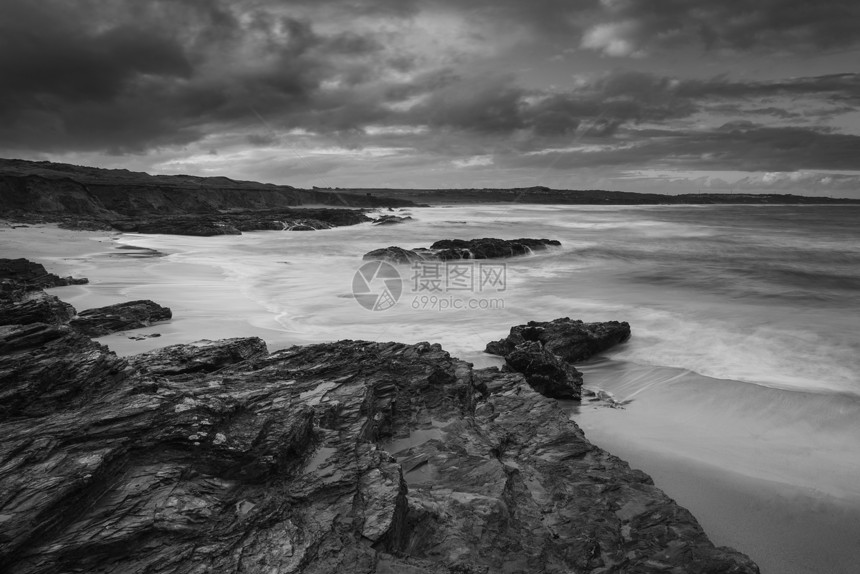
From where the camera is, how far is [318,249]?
27.4m

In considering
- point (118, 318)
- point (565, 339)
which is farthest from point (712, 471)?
point (118, 318)

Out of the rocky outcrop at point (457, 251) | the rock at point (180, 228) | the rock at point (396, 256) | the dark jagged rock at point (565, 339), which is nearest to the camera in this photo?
the dark jagged rock at point (565, 339)

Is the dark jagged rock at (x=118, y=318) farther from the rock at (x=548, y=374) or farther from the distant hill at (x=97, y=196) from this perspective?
the distant hill at (x=97, y=196)

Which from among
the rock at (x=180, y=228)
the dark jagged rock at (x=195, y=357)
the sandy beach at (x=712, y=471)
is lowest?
the sandy beach at (x=712, y=471)

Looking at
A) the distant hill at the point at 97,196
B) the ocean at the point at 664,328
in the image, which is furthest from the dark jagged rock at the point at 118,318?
the distant hill at the point at 97,196

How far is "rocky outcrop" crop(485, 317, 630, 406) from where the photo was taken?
6.64 m

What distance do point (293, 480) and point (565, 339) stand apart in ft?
19.6

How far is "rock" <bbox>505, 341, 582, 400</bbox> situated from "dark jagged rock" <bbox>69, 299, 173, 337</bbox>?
23.3 feet

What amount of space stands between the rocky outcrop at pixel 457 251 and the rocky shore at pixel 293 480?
16.3 m

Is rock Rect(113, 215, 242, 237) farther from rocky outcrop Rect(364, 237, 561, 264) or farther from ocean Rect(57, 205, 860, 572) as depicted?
rocky outcrop Rect(364, 237, 561, 264)

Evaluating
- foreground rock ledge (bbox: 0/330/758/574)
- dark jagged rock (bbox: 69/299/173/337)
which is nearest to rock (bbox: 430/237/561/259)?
dark jagged rock (bbox: 69/299/173/337)

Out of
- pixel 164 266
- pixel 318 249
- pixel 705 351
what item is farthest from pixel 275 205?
pixel 705 351

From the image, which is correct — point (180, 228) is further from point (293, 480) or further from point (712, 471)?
point (712, 471)

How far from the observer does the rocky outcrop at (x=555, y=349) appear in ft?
21.8
